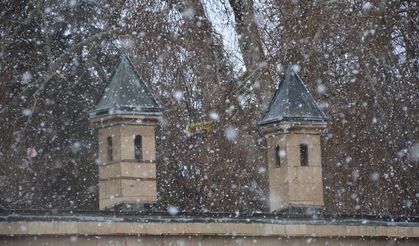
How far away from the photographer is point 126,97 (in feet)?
49.5

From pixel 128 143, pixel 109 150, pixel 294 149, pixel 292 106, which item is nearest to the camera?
pixel 128 143

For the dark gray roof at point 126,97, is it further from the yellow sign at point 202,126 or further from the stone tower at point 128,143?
the yellow sign at point 202,126

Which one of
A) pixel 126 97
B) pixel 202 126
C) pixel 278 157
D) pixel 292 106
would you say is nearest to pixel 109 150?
pixel 126 97

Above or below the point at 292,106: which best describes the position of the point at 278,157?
below

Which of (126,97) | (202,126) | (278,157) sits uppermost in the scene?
(202,126)

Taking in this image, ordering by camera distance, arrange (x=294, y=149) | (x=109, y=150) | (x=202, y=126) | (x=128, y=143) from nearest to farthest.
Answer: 1. (x=128, y=143)
2. (x=109, y=150)
3. (x=294, y=149)
4. (x=202, y=126)

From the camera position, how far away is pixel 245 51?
20875 millimetres

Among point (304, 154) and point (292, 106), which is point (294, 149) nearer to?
point (304, 154)

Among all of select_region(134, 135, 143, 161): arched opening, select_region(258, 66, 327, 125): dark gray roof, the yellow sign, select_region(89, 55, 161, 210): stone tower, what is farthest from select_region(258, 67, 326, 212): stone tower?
the yellow sign

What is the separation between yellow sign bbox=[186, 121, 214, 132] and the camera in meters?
19.5

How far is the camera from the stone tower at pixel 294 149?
1580cm

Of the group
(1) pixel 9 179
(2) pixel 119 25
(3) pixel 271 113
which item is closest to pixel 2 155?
(1) pixel 9 179

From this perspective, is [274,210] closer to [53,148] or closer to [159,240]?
[159,240]

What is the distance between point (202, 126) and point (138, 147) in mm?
4343
